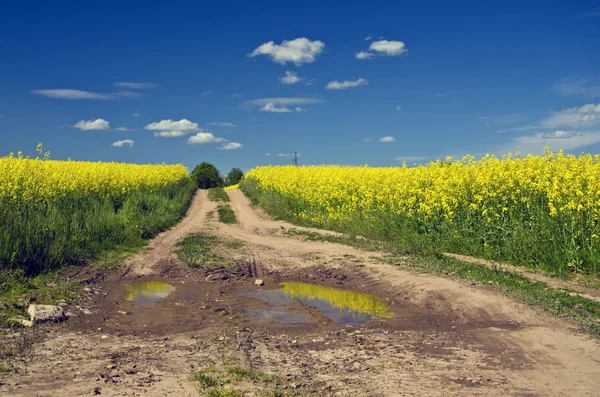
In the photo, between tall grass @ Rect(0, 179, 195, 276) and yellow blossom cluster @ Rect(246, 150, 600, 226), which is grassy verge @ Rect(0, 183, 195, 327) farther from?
yellow blossom cluster @ Rect(246, 150, 600, 226)

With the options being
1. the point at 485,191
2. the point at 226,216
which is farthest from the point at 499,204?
the point at 226,216

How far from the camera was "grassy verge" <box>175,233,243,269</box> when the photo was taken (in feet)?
42.0

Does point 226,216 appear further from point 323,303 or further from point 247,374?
point 247,374

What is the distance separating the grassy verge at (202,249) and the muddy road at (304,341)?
2.89ft

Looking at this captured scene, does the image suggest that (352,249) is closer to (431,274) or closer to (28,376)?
(431,274)

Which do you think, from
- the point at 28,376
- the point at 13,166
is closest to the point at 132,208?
the point at 13,166

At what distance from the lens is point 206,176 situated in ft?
211

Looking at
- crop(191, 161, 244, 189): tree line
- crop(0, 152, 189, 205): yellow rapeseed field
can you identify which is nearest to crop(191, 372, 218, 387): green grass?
crop(0, 152, 189, 205): yellow rapeseed field

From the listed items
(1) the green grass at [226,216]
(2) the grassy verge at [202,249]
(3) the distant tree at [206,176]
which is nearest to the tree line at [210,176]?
(3) the distant tree at [206,176]

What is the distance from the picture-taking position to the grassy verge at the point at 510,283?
26.3 feet

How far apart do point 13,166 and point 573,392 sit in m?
17.0

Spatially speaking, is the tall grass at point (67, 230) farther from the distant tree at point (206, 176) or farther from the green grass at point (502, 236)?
the distant tree at point (206, 176)

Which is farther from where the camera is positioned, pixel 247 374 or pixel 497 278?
pixel 497 278

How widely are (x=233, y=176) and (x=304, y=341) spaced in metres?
61.7
